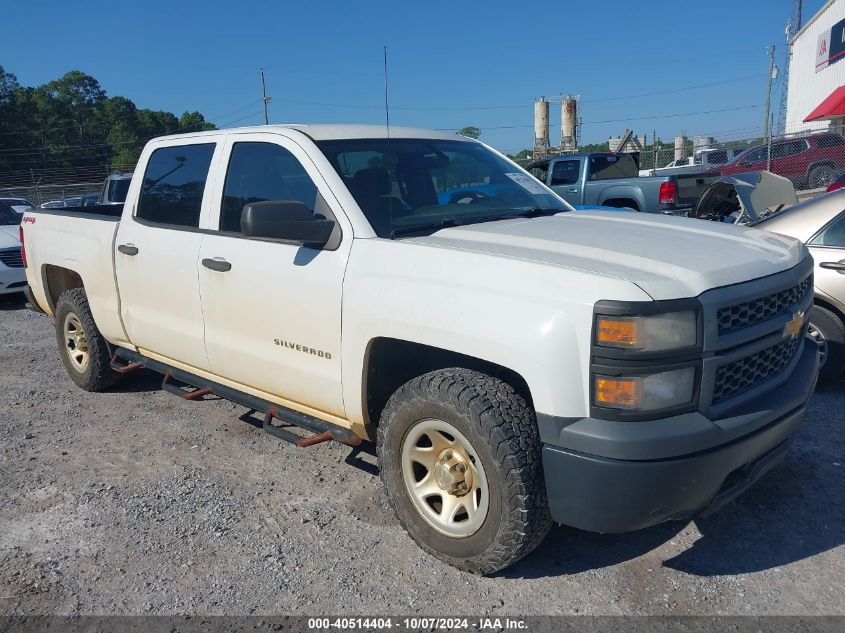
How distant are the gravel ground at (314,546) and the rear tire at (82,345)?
3.18 feet

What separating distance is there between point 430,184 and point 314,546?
1.99 meters

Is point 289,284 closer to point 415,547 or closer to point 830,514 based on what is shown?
point 415,547

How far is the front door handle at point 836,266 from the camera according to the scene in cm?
496

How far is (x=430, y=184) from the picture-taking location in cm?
399

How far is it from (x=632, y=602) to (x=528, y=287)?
1.36 meters

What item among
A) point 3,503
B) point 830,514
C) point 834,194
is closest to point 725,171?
point 834,194

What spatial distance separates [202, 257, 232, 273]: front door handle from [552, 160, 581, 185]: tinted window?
Result: 10.7 m

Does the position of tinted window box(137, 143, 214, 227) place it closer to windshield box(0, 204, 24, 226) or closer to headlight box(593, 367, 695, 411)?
headlight box(593, 367, 695, 411)

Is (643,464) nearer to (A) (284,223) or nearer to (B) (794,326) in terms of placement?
(B) (794,326)

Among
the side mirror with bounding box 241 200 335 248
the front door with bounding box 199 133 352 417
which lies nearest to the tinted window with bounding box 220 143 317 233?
the front door with bounding box 199 133 352 417

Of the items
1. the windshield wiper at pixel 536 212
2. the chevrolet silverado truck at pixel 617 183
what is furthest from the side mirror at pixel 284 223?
the chevrolet silverado truck at pixel 617 183

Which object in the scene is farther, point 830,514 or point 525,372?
point 830,514

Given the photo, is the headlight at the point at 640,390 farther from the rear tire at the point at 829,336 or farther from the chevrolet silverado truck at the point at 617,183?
the chevrolet silverado truck at the point at 617,183

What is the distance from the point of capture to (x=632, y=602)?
291 centimetres
